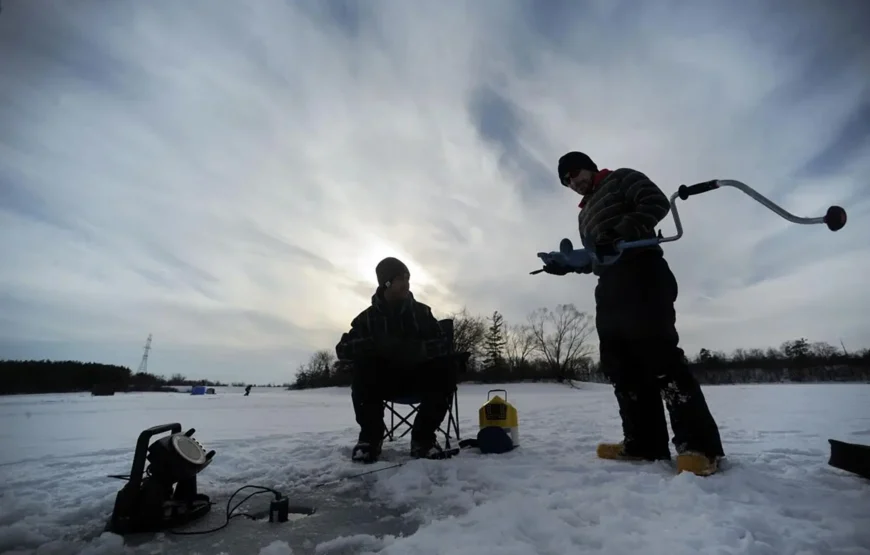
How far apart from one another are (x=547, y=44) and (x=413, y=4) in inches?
50.8

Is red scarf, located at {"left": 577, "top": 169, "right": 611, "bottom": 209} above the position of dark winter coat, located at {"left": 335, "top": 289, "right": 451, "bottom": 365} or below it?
above

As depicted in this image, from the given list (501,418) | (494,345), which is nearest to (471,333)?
(494,345)

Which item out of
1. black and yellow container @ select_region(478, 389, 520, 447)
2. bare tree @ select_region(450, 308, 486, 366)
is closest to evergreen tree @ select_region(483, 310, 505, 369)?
bare tree @ select_region(450, 308, 486, 366)

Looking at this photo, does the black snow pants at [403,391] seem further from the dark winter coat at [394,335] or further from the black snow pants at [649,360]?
the black snow pants at [649,360]

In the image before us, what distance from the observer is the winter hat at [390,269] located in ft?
9.89

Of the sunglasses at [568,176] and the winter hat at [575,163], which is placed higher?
the winter hat at [575,163]

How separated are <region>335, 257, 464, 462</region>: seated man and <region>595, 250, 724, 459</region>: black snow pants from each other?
3.73 ft

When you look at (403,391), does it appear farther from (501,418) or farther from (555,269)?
(555,269)

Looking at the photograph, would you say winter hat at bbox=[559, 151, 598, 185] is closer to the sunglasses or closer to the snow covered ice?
the sunglasses

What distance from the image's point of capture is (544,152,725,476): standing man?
7.08 ft

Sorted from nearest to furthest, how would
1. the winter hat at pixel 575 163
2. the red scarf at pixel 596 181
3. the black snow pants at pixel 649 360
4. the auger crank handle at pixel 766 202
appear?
the auger crank handle at pixel 766 202 < the black snow pants at pixel 649 360 < the red scarf at pixel 596 181 < the winter hat at pixel 575 163

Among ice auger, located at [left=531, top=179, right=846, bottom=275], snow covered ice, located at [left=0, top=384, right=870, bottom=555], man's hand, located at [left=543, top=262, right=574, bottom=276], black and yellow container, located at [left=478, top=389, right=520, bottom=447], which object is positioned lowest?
snow covered ice, located at [left=0, top=384, right=870, bottom=555]

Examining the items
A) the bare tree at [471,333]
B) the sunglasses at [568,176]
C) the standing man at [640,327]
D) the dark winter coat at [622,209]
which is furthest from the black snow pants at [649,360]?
the bare tree at [471,333]

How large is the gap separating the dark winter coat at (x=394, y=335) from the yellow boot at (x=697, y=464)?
5.01 ft
